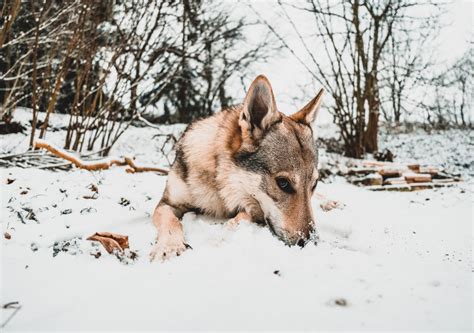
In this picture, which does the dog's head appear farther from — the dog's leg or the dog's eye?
the dog's leg

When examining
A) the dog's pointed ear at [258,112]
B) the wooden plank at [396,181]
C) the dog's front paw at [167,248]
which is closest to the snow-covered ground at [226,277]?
the dog's front paw at [167,248]

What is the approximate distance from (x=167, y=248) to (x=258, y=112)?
1.29m

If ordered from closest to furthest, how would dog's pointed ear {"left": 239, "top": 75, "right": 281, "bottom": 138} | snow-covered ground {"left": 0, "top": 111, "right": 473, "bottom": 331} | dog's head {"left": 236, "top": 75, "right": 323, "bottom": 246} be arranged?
snow-covered ground {"left": 0, "top": 111, "right": 473, "bottom": 331}, dog's head {"left": 236, "top": 75, "right": 323, "bottom": 246}, dog's pointed ear {"left": 239, "top": 75, "right": 281, "bottom": 138}

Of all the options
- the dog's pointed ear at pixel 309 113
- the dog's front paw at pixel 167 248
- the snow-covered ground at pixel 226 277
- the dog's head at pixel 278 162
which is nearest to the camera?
the snow-covered ground at pixel 226 277

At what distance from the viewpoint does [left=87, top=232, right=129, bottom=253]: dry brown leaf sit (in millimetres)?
1728

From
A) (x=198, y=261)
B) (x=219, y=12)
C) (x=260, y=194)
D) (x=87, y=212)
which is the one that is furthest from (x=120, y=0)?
(x=219, y=12)

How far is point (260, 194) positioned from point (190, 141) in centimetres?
91

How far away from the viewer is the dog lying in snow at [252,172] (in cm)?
212

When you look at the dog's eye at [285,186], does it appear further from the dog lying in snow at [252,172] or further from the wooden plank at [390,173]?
the wooden plank at [390,173]

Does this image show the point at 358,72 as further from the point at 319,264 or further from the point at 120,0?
the point at 319,264

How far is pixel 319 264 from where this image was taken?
4.77ft

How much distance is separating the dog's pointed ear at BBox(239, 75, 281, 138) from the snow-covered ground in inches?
32.3

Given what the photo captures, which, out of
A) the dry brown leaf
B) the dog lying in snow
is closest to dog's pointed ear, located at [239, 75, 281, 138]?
the dog lying in snow

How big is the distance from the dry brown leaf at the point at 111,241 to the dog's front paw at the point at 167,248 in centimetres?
19
